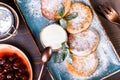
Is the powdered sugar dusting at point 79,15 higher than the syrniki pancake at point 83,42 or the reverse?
higher

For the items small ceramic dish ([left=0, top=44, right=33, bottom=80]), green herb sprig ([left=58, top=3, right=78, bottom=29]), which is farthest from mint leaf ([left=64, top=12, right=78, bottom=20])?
small ceramic dish ([left=0, top=44, right=33, bottom=80])

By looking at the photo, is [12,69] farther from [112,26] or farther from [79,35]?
[112,26]

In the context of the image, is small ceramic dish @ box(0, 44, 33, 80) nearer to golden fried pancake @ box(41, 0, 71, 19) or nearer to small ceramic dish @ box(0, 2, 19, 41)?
small ceramic dish @ box(0, 2, 19, 41)

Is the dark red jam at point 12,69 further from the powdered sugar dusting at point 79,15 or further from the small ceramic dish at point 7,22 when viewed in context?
the powdered sugar dusting at point 79,15

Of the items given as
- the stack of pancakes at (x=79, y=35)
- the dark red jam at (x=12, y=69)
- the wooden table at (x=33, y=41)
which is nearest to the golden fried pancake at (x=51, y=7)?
the stack of pancakes at (x=79, y=35)

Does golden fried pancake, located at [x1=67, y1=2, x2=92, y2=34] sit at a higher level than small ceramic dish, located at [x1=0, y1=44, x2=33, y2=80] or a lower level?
higher

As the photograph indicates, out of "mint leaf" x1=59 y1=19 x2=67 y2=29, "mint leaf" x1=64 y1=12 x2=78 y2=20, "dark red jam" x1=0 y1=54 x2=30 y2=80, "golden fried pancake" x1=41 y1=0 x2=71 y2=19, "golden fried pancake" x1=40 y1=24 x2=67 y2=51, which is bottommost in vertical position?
"dark red jam" x1=0 y1=54 x2=30 y2=80
